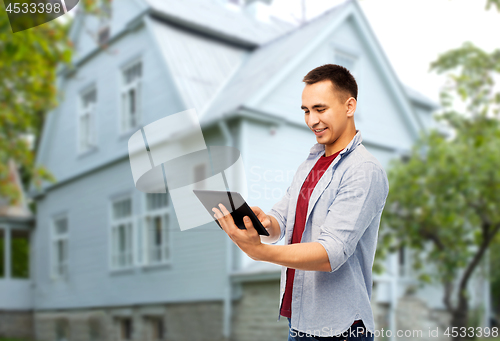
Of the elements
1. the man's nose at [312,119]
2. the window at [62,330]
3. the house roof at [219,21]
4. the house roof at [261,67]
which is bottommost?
the window at [62,330]

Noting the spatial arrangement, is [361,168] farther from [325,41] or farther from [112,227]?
[112,227]

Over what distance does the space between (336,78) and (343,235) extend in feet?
0.93

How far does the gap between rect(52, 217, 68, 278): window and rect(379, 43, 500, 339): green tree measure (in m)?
6.26

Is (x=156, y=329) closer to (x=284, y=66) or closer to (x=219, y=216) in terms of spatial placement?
(x=284, y=66)

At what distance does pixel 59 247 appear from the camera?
1104 centimetres

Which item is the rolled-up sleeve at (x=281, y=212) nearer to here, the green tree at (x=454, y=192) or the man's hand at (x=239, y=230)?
the man's hand at (x=239, y=230)

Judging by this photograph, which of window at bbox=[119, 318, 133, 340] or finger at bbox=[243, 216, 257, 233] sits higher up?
finger at bbox=[243, 216, 257, 233]

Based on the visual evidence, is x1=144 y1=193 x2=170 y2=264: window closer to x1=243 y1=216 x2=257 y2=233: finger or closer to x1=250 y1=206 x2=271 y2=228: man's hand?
x1=250 y1=206 x2=271 y2=228: man's hand

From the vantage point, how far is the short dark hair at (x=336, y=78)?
1.01m

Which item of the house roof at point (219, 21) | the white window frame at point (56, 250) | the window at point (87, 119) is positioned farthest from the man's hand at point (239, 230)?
the white window frame at point (56, 250)

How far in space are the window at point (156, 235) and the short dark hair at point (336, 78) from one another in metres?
6.19

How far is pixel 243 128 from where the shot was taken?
241 inches

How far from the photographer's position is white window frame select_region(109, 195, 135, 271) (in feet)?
27.1

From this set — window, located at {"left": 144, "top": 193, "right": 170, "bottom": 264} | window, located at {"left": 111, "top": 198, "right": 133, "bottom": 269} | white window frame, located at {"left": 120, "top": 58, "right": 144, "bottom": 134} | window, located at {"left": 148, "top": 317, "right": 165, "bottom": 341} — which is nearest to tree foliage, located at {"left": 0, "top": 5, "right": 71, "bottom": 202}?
white window frame, located at {"left": 120, "top": 58, "right": 144, "bottom": 134}
